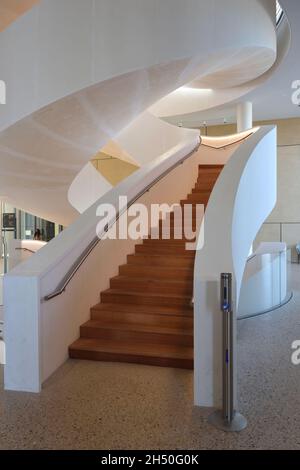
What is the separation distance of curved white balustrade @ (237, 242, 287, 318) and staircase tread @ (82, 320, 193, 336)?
1.90 m

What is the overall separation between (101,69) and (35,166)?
2918 millimetres

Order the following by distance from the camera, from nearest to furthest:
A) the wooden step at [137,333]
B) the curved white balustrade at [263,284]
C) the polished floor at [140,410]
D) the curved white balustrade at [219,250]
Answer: the polished floor at [140,410]
the curved white balustrade at [219,250]
the wooden step at [137,333]
the curved white balustrade at [263,284]

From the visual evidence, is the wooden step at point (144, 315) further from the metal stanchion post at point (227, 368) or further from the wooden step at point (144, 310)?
the metal stanchion post at point (227, 368)

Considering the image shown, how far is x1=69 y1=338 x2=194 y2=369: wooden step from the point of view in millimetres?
3535

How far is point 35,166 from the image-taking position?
7258 mm

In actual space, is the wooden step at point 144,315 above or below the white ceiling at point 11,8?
below

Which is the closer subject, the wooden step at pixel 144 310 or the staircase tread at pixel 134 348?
the staircase tread at pixel 134 348

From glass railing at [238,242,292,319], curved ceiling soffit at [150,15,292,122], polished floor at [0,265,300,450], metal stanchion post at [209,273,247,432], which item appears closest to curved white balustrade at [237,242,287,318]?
glass railing at [238,242,292,319]

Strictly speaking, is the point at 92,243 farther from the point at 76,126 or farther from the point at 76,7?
the point at 76,7

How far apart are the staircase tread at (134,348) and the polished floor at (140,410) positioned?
0.47 ft

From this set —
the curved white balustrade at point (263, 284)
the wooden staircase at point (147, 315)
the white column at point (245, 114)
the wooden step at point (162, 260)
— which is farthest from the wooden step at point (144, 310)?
the white column at point (245, 114)

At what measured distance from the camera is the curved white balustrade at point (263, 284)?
563 cm

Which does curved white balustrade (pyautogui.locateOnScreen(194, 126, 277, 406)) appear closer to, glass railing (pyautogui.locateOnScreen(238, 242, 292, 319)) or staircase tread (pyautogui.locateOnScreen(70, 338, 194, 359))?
staircase tread (pyautogui.locateOnScreen(70, 338, 194, 359))
